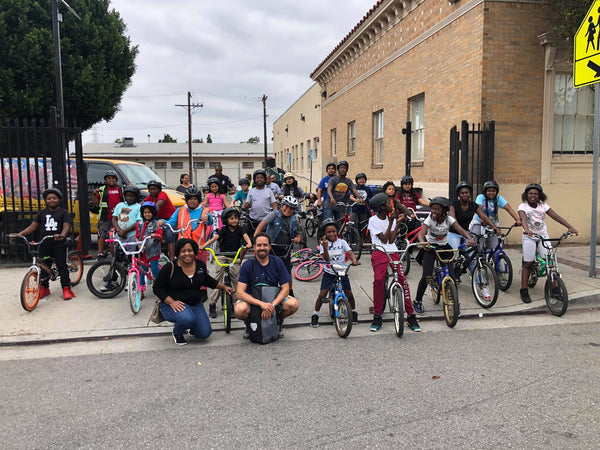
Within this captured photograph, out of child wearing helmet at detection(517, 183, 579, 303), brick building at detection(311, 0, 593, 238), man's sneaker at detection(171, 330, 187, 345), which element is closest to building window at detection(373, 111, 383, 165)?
brick building at detection(311, 0, 593, 238)

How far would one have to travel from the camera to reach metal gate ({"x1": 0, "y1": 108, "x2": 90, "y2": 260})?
356 inches

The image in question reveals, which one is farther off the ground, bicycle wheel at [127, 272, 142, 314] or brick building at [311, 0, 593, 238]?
brick building at [311, 0, 593, 238]

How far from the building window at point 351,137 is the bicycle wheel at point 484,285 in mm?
12939

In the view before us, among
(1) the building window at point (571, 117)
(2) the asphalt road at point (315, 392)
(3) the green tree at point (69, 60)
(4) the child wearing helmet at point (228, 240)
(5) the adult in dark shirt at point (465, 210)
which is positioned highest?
(3) the green tree at point (69, 60)

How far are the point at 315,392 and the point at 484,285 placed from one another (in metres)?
3.55

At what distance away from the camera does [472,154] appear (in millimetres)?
9680

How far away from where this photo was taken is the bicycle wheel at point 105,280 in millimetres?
6980

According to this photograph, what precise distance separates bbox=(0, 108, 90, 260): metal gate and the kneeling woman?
472 cm

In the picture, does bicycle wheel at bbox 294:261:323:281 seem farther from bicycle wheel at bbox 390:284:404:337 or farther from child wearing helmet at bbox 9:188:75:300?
child wearing helmet at bbox 9:188:75:300

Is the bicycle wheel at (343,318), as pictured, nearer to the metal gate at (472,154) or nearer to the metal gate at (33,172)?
the metal gate at (472,154)

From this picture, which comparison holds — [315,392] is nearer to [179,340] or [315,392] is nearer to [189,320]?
[189,320]

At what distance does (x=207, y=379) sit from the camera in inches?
174

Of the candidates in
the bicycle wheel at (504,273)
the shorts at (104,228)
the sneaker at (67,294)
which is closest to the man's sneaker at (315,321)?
the bicycle wheel at (504,273)

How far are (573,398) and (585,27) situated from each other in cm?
626
